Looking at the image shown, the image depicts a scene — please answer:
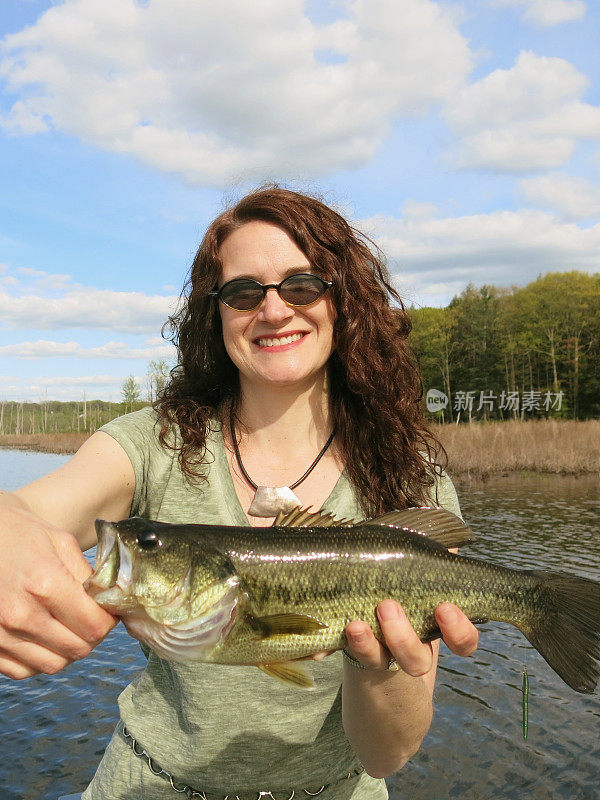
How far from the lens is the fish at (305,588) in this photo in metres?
2.33

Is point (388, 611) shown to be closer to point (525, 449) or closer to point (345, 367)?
point (345, 367)

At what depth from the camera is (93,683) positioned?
970cm

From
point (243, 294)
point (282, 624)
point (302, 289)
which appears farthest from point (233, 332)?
point (282, 624)

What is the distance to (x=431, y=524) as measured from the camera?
8.95ft

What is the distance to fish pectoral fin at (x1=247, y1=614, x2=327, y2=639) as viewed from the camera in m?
2.38

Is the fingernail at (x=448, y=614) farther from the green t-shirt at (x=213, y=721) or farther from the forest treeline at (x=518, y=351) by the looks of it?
the forest treeline at (x=518, y=351)

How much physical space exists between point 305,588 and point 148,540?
652mm

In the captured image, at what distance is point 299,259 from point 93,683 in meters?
8.76

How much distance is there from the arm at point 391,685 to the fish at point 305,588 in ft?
0.25

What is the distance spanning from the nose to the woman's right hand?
5.24 ft

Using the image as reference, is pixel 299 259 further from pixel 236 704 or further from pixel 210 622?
pixel 236 704

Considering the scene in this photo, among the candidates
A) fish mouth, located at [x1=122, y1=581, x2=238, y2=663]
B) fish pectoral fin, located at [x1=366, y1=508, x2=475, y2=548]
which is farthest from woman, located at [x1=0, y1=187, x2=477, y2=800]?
fish pectoral fin, located at [x1=366, y1=508, x2=475, y2=548]

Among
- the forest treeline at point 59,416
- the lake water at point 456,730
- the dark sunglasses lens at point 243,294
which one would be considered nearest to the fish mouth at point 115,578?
the dark sunglasses lens at point 243,294

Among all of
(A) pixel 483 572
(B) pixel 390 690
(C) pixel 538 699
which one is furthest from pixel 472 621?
(C) pixel 538 699
